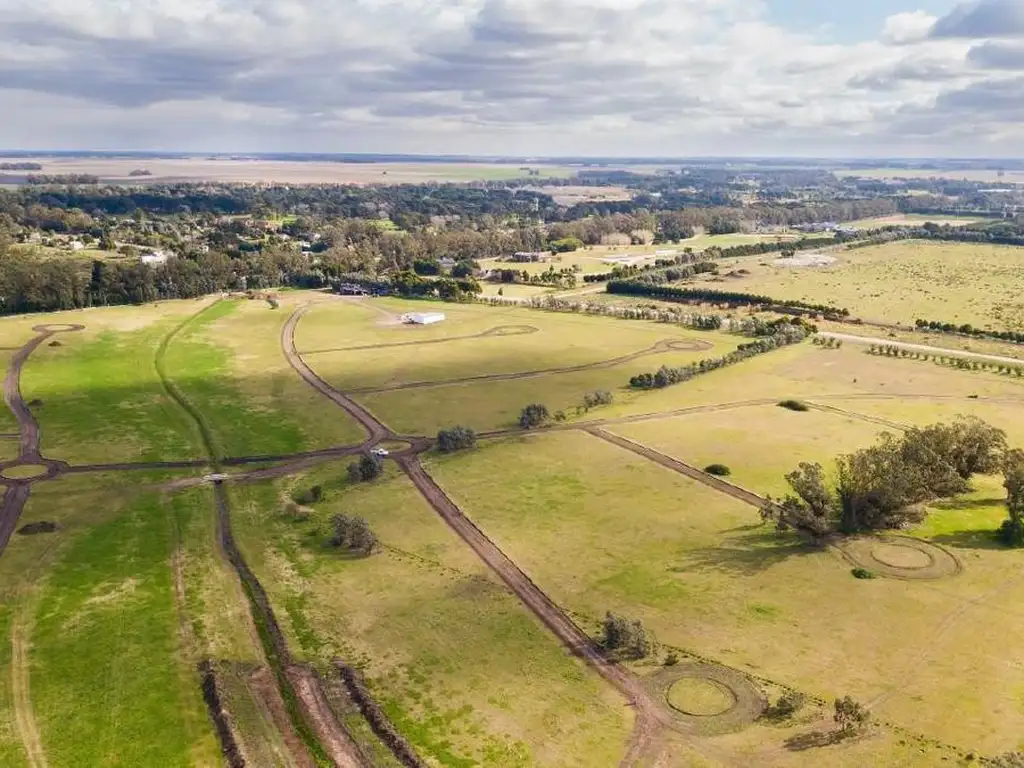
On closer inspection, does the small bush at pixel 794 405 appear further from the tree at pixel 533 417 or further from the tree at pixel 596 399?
the tree at pixel 533 417

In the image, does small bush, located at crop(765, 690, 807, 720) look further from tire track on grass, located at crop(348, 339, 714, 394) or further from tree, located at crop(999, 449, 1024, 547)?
tire track on grass, located at crop(348, 339, 714, 394)

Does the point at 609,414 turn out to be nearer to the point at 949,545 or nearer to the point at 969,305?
the point at 949,545

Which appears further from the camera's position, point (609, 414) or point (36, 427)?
point (609, 414)

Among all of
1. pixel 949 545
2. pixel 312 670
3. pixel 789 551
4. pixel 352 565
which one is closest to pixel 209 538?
pixel 352 565

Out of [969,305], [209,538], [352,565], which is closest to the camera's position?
[352,565]

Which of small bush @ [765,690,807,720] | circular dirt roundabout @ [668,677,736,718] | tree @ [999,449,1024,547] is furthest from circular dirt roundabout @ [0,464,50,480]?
tree @ [999,449,1024,547]

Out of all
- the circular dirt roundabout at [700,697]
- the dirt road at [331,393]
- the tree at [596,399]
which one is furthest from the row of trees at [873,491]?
the dirt road at [331,393]
